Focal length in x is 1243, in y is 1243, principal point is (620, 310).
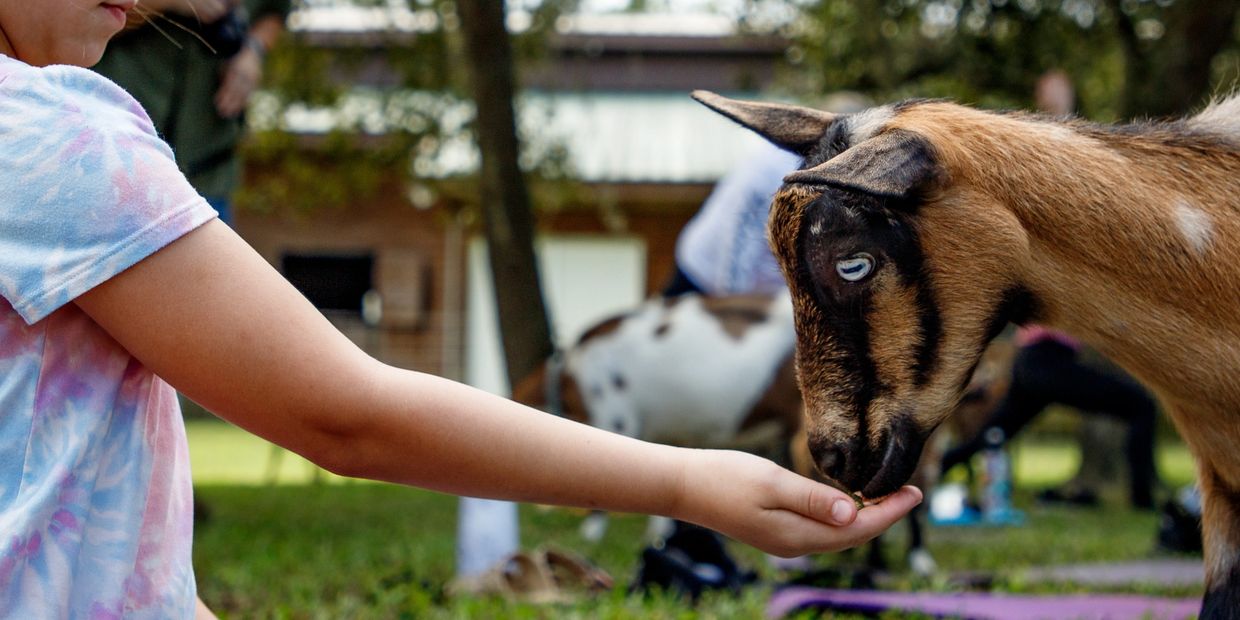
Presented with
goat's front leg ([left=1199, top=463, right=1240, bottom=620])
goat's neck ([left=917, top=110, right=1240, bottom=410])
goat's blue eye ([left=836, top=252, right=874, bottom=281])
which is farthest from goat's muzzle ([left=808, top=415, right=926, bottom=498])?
goat's front leg ([left=1199, top=463, right=1240, bottom=620])

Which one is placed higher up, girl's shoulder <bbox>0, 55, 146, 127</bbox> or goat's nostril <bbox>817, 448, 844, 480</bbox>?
girl's shoulder <bbox>0, 55, 146, 127</bbox>

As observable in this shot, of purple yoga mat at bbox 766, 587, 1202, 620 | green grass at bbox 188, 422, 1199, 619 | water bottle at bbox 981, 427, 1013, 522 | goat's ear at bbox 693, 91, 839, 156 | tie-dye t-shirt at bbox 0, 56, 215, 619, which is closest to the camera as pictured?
tie-dye t-shirt at bbox 0, 56, 215, 619

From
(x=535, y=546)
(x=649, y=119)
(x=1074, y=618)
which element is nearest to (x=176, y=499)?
(x=1074, y=618)

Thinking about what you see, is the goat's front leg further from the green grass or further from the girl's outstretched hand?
the green grass

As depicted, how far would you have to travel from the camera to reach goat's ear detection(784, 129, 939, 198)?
1987 millimetres

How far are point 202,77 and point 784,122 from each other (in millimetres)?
2773

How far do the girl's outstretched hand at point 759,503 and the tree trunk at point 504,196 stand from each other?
695cm

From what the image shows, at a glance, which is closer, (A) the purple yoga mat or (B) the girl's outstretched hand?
(B) the girl's outstretched hand

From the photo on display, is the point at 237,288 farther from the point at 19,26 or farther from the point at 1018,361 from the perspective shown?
the point at 1018,361

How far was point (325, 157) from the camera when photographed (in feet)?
43.7

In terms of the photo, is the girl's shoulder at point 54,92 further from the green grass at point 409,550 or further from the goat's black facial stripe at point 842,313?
the green grass at point 409,550

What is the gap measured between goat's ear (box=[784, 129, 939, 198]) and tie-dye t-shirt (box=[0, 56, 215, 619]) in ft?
3.40

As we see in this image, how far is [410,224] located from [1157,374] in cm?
1778

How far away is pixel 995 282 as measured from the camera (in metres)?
2.36
